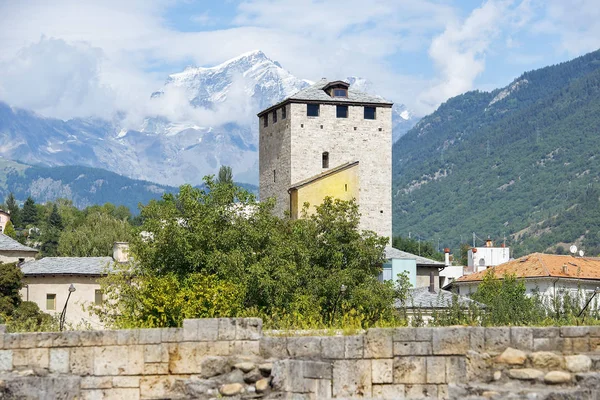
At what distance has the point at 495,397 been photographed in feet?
41.1

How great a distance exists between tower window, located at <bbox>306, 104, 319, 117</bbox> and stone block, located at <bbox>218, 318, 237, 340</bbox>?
62775 mm

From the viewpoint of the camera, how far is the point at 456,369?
14188mm

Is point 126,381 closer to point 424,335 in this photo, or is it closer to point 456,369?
point 424,335

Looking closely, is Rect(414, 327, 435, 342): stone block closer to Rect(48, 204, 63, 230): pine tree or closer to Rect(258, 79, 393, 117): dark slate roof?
Rect(258, 79, 393, 117): dark slate roof

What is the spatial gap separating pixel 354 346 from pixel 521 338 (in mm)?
2064

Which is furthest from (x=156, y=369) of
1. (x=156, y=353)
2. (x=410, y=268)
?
(x=410, y=268)

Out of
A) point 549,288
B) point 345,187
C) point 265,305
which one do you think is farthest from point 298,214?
point 265,305

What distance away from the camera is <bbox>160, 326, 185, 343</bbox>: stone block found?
49.3ft

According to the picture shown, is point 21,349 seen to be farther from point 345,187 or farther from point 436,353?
point 345,187

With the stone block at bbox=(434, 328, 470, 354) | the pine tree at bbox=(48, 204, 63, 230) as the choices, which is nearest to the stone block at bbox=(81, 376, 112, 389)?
the stone block at bbox=(434, 328, 470, 354)

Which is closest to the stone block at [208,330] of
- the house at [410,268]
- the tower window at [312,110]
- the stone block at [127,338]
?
the stone block at [127,338]

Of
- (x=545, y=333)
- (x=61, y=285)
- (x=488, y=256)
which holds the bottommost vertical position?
(x=545, y=333)

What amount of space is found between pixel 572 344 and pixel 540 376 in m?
0.95

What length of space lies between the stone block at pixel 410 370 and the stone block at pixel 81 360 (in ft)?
13.3
